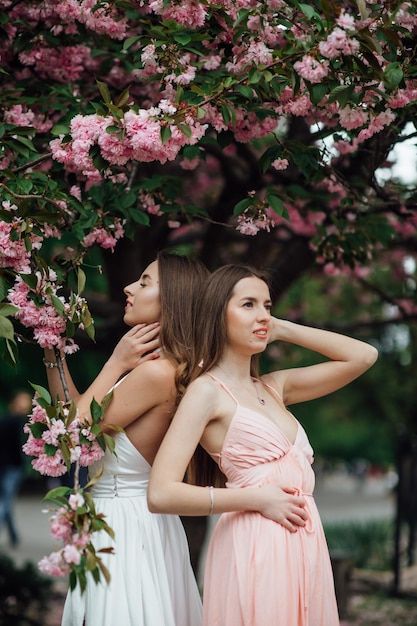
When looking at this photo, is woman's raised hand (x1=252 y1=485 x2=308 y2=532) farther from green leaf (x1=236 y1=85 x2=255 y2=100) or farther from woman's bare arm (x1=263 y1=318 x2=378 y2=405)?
Result: green leaf (x1=236 y1=85 x2=255 y2=100)

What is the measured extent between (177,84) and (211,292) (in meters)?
0.85

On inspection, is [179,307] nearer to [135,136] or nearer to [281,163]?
[135,136]

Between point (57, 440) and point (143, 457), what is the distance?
1.59 feet

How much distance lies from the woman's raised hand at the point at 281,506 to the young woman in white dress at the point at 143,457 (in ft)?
1.72

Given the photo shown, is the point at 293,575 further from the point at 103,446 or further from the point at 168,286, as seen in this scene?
the point at 168,286

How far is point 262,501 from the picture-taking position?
285cm

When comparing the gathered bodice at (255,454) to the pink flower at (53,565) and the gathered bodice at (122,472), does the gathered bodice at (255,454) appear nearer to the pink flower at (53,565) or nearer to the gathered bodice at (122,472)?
the gathered bodice at (122,472)

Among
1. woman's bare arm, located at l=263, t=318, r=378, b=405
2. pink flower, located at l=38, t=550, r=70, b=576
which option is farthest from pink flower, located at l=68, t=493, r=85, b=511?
woman's bare arm, located at l=263, t=318, r=378, b=405

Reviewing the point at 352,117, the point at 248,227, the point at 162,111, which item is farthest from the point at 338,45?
the point at 248,227

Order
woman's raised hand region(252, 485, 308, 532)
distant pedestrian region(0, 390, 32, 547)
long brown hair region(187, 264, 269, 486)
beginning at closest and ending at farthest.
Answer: woman's raised hand region(252, 485, 308, 532) < long brown hair region(187, 264, 269, 486) < distant pedestrian region(0, 390, 32, 547)

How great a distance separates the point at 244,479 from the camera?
2930 mm

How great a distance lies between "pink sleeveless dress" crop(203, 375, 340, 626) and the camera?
2836 mm

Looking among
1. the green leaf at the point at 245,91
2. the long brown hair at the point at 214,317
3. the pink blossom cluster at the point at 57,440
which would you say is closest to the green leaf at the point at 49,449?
the pink blossom cluster at the point at 57,440

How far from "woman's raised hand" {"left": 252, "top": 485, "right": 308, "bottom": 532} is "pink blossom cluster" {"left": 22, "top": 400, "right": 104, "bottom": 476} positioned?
0.61 m
